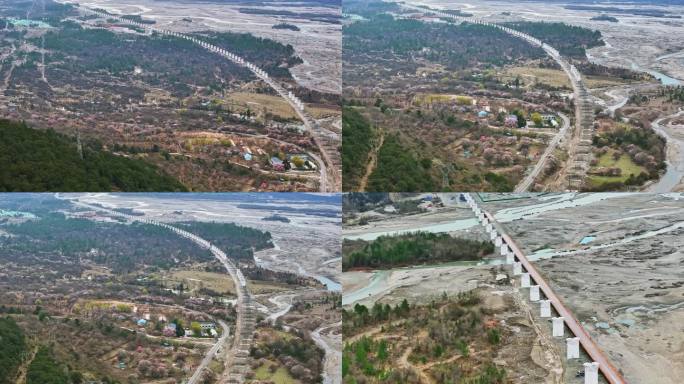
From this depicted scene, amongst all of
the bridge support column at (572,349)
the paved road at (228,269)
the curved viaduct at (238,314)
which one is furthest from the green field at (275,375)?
the bridge support column at (572,349)

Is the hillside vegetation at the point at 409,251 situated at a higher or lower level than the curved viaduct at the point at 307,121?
lower

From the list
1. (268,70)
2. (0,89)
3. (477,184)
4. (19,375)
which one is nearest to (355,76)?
(268,70)

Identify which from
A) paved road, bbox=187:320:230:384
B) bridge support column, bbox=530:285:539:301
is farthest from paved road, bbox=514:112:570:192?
paved road, bbox=187:320:230:384

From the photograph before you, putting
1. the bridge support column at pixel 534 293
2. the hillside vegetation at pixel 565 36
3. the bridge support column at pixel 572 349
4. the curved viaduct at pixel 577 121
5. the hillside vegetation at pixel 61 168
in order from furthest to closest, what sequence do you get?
the hillside vegetation at pixel 565 36, the curved viaduct at pixel 577 121, the hillside vegetation at pixel 61 168, the bridge support column at pixel 534 293, the bridge support column at pixel 572 349

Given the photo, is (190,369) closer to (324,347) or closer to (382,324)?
(324,347)

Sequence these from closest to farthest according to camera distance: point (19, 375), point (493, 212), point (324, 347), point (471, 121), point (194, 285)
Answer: point (19, 375) < point (324, 347) < point (194, 285) < point (493, 212) < point (471, 121)

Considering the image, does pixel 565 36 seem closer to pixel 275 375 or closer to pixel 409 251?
pixel 409 251

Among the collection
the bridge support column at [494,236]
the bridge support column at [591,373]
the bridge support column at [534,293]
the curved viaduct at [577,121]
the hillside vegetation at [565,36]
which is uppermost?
the hillside vegetation at [565,36]

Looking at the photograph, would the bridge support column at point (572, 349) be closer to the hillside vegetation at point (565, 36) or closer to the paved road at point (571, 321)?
the paved road at point (571, 321)

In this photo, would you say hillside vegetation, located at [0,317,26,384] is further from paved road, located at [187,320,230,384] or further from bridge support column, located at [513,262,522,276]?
bridge support column, located at [513,262,522,276]
